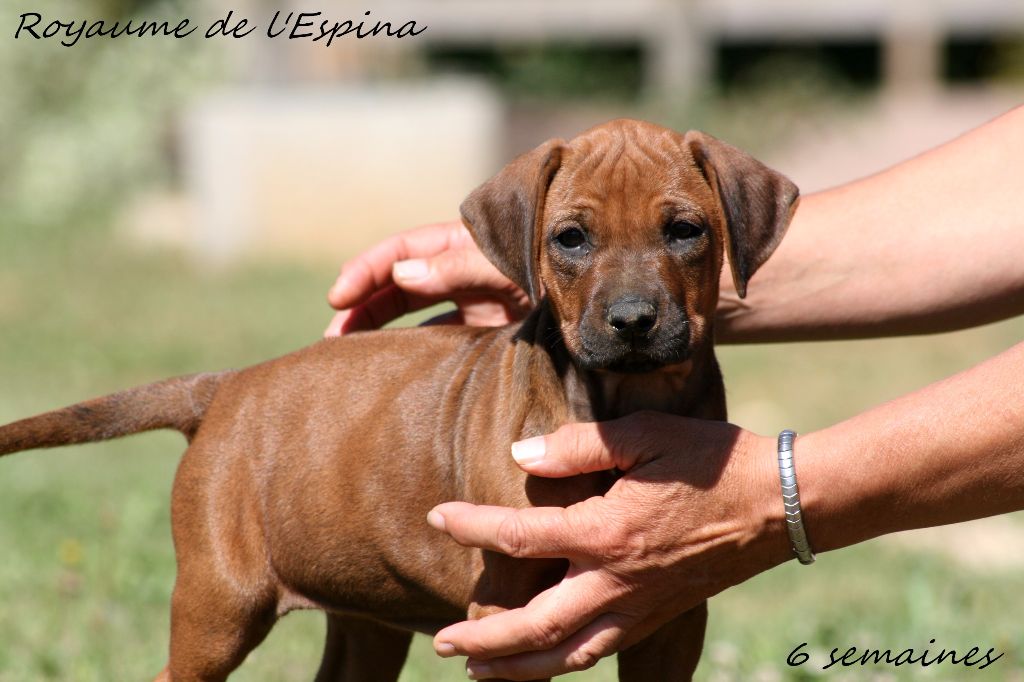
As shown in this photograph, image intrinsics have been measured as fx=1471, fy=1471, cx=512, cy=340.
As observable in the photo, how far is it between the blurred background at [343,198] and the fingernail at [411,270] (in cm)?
155

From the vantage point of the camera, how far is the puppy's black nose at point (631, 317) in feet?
11.4

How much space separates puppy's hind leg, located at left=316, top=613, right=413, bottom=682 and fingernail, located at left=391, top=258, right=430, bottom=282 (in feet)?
3.62

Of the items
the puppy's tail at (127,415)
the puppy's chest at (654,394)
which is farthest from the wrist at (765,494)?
the puppy's tail at (127,415)

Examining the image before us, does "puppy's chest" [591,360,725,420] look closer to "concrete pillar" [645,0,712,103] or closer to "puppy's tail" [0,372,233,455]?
"puppy's tail" [0,372,233,455]

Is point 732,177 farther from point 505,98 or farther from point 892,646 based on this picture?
point 505,98

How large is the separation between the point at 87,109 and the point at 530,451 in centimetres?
1668

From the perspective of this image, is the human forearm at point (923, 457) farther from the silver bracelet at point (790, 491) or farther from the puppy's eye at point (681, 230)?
the puppy's eye at point (681, 230)

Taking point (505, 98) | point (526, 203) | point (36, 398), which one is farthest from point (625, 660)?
point (505, 98)

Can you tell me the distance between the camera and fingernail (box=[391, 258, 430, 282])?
4797mm

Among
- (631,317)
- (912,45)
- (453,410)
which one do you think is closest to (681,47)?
(912,45)

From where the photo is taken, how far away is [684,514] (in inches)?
145

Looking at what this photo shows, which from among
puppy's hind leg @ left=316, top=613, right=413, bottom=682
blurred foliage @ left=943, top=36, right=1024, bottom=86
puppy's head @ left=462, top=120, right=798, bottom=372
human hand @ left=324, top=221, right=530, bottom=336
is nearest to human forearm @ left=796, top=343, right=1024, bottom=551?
puppy's head @ left=462, top=120, right=798, bottom=372

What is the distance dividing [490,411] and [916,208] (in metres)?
1.62

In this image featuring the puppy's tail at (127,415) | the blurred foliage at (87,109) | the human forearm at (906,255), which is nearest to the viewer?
the puppy's tail at (127,415)
